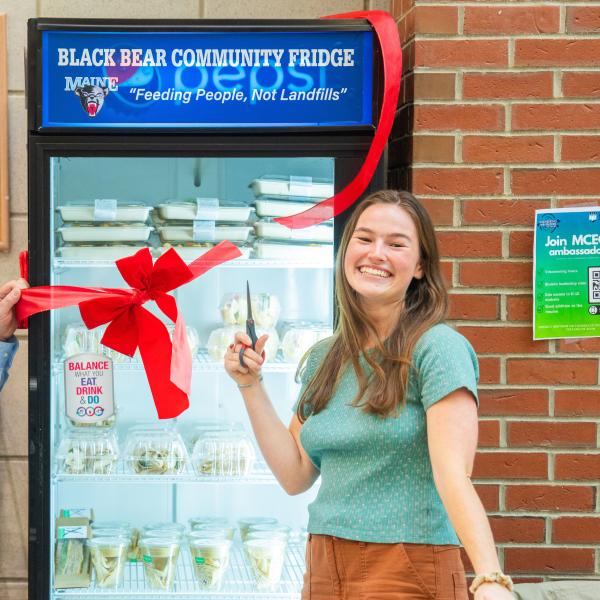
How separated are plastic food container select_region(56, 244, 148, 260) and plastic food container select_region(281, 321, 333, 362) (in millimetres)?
577

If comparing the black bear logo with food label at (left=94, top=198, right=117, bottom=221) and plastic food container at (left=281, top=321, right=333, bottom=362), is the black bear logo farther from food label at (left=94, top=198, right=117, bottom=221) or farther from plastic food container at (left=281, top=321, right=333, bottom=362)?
plastic food container at (left=281, top=321, right=333, bottom=362)

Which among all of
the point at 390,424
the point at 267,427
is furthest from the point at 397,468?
the point at 267,427

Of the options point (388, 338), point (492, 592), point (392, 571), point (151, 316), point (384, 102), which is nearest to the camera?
point (492, 592)

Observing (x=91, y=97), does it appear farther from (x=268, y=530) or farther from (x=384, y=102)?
(x=268, y=530)

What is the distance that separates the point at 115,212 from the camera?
Result: 2.77m

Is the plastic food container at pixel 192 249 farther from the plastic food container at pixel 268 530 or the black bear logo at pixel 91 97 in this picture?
the plastic food container at pixel 268 530

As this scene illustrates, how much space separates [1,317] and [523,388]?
5.33ft

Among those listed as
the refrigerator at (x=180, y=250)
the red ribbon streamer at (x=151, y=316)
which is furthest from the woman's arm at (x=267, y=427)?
the red ribbon streamer at (x=151, y=316)

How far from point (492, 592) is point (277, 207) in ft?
5.04

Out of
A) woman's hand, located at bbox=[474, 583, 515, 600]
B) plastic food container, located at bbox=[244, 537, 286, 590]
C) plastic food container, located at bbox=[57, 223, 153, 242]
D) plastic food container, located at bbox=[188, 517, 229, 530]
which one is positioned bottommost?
plastic food container, located at bbox=[244, 537, 286, 590]

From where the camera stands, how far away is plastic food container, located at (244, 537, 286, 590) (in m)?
2.82

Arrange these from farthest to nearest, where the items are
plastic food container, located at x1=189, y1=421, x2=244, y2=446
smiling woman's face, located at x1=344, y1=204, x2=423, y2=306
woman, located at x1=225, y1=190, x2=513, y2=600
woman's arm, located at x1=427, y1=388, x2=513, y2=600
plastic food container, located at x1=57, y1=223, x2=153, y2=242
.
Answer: plastic food container, located at x1=189, y1=421, x2=244, y2=446
plastic food container, located at x1=57, y1=223, x2=153, y2=242
smiling woman's face, located at x1=344, y1=204, x2=423, y2=306
woman, located at x1=225, y1=190, x2=513, y2=600
woman's arm, located at x1=427, y1=388, x2=513, y2=600

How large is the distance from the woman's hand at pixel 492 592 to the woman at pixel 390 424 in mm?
173

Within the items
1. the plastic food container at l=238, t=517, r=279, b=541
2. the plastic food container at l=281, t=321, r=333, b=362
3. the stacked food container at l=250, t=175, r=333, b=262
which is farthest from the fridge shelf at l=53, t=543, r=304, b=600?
the stacked food container at l=250, t=175, r=333, b=262
